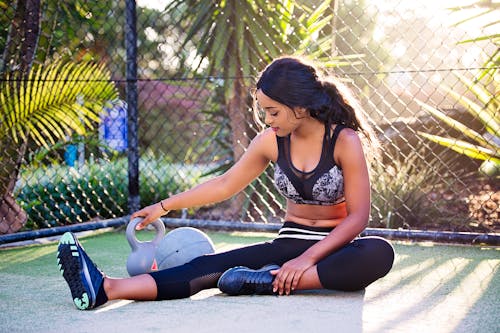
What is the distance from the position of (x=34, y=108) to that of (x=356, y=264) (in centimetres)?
289

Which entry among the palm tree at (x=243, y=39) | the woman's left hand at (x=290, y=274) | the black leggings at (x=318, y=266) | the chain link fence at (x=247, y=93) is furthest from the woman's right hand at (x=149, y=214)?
the palm tree at (x=243, y=39)

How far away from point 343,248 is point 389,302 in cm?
26

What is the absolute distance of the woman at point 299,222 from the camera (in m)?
2.78

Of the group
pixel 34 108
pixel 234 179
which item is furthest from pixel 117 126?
pixel 234 179

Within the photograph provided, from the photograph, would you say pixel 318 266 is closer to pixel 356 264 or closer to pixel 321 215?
pixel 356 264

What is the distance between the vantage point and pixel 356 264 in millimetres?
2840

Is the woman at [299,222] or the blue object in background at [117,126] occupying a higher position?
the blue object in background at [117,126]

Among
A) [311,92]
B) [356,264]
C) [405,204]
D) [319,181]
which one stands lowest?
[405,204]

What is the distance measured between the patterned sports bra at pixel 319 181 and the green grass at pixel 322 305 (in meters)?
0.38

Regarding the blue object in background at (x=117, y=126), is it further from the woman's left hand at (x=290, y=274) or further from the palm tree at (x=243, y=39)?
the woman's left hand at (x=290, y=274)

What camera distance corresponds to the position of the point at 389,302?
2.81 metres

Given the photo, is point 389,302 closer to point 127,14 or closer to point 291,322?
point 291,322

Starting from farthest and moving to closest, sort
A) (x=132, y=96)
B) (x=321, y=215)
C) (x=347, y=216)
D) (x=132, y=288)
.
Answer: (x=132, y=96) < (x=321, y=215) < (x=347, y=216) < (x=132, y=288)

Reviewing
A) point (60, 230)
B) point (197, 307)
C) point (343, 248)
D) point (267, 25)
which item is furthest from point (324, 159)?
point (267, 25)
